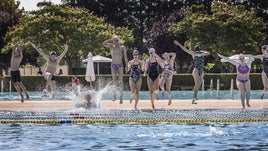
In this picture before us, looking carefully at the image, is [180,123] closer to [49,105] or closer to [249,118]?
[249,118]

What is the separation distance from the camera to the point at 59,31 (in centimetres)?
5756

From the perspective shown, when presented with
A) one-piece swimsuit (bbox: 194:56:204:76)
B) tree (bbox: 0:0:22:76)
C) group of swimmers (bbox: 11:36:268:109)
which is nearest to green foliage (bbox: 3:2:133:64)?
tree (bbox: 0:0:22:76)

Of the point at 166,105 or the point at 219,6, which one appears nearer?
the point at 166,105

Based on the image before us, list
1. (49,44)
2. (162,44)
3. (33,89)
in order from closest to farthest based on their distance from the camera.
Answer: (33,89) → (49,44) → (162,44)

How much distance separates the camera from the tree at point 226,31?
58.7m

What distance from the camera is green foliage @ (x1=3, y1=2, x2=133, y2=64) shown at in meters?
56.8

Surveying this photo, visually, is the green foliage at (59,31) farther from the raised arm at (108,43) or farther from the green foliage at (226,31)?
the raised arm at (108,43)

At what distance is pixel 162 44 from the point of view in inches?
2815

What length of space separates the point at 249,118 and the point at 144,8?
6359 cm

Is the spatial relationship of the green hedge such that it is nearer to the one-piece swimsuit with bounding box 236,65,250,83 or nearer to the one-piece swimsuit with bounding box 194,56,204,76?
the one-piece swimsuit with bounding box 194,56,204,76

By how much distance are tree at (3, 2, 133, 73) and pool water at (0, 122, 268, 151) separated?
3760cm

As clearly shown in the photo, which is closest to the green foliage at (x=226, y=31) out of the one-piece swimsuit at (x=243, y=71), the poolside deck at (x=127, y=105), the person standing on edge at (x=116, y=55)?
the poolside deck at (x=127, y=105)

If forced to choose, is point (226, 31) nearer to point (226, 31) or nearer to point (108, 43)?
point (226, 31)

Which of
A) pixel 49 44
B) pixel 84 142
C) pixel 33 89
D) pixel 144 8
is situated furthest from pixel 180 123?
pixel 144 8
